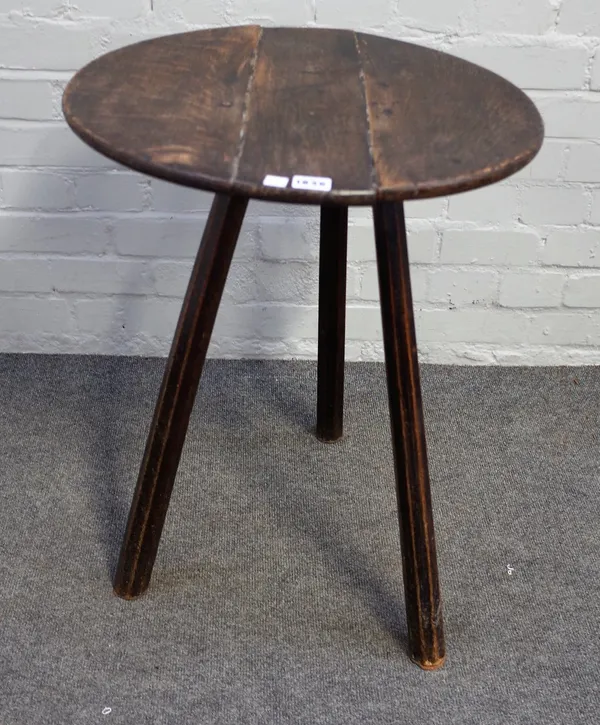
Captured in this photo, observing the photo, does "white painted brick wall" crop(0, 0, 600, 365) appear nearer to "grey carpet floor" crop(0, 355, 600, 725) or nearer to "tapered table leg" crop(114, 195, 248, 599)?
"grey carpet floor" crop(0, 355, 600, 725)

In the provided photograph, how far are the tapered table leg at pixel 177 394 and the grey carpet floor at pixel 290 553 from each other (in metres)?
0.05

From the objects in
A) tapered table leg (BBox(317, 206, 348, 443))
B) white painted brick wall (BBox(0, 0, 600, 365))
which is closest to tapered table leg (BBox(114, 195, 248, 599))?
tapered table leg (BBox(317, 206, 348, 443))

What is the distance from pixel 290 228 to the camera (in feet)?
4.33

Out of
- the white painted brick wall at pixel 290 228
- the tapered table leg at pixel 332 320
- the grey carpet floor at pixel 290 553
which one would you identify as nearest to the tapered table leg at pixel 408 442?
the grey carpet floor at pixel 290 553

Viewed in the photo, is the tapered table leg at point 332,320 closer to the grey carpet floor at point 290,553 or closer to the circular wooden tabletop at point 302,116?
the grey carpet floor at point 290,553

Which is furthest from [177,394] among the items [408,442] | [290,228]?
[290,228]

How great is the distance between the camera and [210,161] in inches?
28.5

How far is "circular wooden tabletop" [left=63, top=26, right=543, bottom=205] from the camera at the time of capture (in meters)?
0.72

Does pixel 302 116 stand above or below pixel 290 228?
above

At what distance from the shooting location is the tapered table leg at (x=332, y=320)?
3.47 ft

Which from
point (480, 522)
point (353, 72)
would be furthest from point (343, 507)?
point (353, 72)

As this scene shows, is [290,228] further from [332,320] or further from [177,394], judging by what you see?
[177,394]

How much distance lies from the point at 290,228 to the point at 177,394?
49 cm

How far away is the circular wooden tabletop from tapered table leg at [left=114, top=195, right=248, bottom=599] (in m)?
0.08
